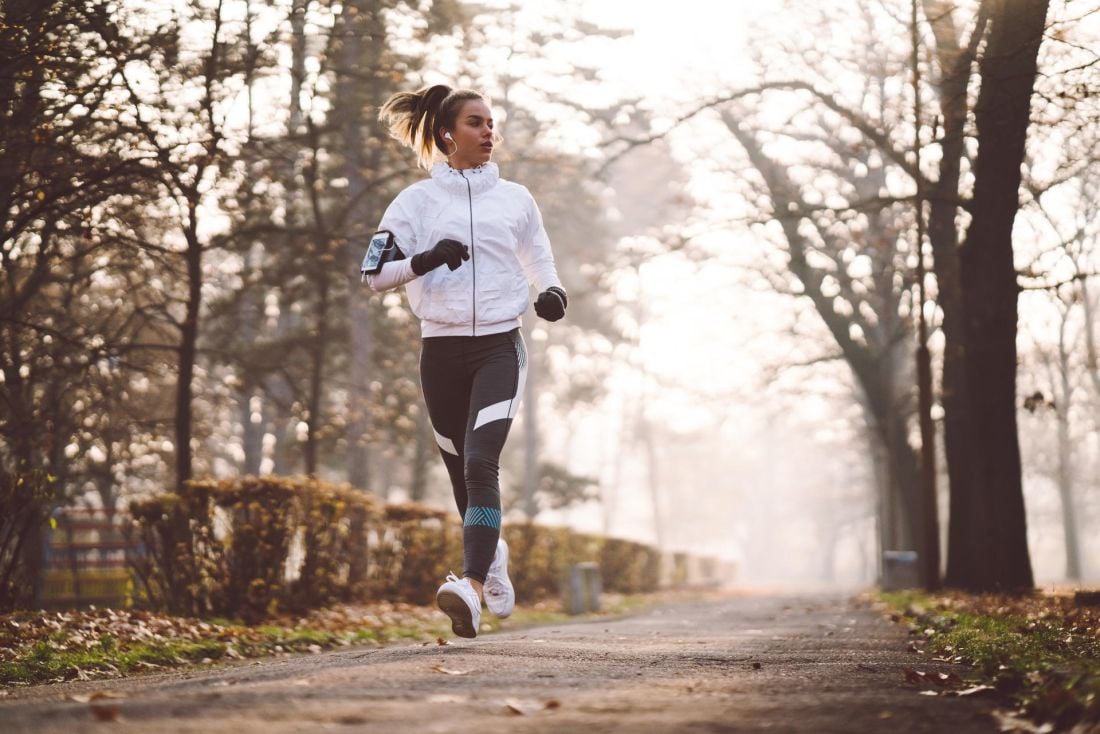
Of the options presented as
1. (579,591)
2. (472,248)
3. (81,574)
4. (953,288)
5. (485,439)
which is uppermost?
(953,288)

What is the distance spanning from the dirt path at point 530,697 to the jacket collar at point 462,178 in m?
2.22

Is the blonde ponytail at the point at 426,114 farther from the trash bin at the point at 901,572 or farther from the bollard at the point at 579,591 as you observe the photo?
the trash bin at the point at 901,572

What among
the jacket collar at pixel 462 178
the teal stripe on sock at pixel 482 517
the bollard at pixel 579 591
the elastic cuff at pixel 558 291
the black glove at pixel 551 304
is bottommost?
the bollard at pixel 579 591

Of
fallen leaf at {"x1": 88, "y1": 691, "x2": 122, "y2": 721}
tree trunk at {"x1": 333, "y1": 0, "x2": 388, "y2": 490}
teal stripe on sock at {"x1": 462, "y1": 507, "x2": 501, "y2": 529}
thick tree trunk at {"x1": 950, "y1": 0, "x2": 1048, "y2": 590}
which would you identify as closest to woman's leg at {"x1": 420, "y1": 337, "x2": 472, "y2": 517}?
teal stripe on sock at {"x1": 462, "y1": 507, "x2": 501, "y2": 529}

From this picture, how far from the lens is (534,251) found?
665 centimetres

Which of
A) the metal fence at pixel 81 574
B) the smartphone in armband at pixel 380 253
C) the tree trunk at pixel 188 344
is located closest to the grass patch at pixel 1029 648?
the smartphone in armband at pixel 380 253

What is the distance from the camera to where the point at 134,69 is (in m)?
12.7

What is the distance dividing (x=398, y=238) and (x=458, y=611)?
1.80 metres

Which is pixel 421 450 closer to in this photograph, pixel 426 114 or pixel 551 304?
pixel 426 114

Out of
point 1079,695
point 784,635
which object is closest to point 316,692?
point 1079,695

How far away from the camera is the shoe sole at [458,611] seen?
20.1 feet

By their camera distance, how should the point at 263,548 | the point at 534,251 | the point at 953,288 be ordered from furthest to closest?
the point at 953,288, the point at 263,548, the point at 534,251

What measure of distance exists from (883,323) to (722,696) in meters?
25.2

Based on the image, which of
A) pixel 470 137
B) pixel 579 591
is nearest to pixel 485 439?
pixel 470 137
